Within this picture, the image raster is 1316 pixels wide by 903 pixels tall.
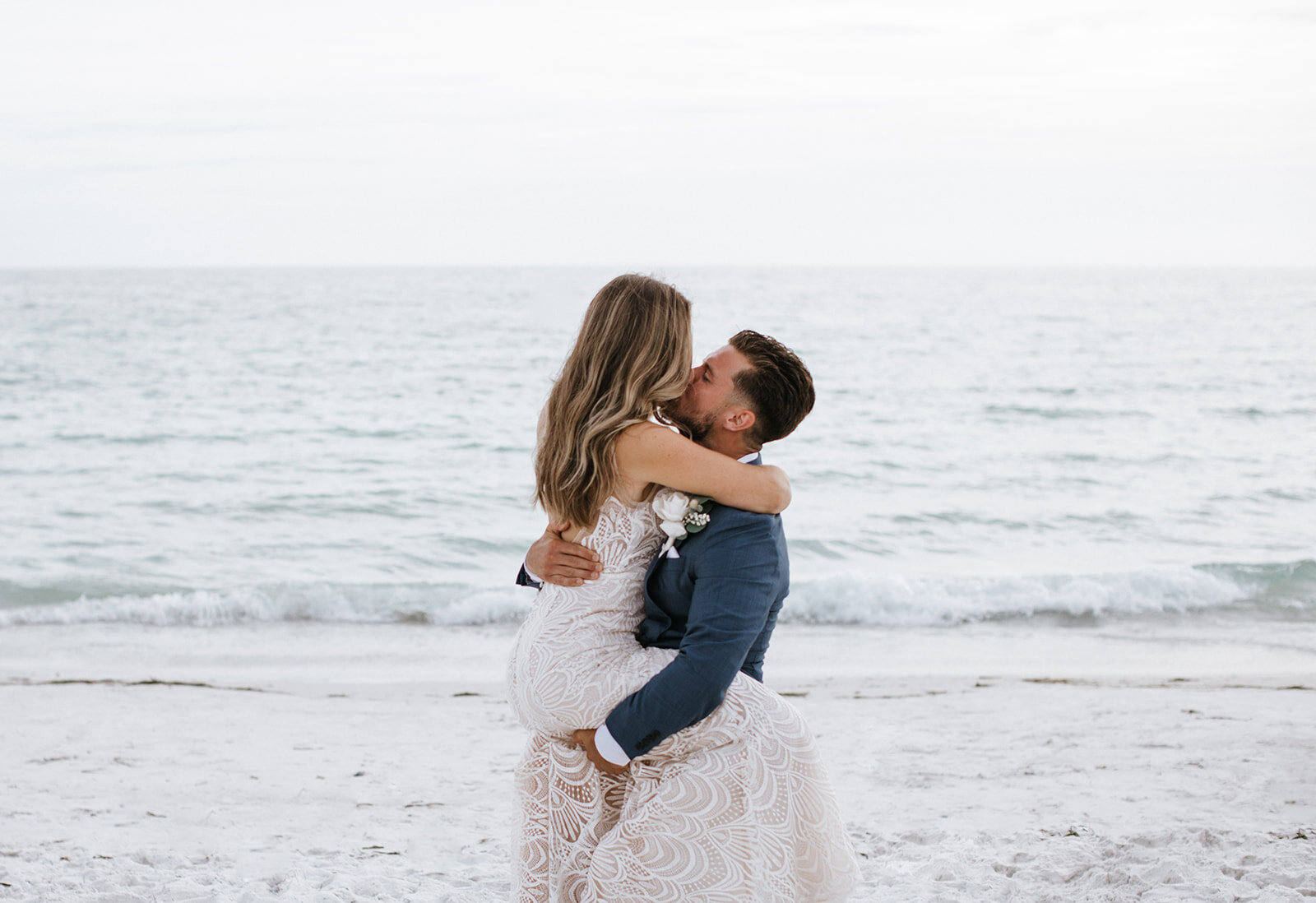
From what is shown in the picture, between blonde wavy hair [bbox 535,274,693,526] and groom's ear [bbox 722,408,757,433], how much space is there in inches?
5.1

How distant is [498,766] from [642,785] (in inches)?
111

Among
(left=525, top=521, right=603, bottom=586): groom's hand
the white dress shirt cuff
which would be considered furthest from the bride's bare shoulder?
the white dress shirt cuff

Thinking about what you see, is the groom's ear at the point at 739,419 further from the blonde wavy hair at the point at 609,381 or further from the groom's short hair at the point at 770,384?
the blonde wavy hair at the point at 609,381

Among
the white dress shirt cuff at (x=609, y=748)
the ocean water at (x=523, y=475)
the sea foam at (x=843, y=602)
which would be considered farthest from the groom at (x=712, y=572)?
the sea foam at (x=843, y=602)

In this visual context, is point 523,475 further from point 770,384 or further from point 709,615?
point 709,615

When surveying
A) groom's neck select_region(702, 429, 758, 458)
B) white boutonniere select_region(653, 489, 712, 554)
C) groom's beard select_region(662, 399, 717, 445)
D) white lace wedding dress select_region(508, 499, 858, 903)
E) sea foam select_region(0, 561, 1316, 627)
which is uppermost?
groom's beard select_region(662, 399, 717, 445)

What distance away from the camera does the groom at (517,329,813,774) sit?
2.07 metres

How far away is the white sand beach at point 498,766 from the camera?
356 centimetres

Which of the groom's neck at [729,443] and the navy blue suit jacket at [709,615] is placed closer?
the navy blue suit jacket at [709,615]

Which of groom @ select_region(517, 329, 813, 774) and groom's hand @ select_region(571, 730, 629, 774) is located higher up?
groom @ select_region(517, 329, 813, 774)

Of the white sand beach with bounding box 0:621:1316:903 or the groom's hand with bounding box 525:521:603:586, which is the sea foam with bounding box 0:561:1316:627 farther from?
the groom's hand with bounding box 525:521:603:586

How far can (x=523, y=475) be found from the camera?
14.2m

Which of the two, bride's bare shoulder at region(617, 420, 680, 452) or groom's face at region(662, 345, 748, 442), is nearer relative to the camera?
bride's bare shoulder at region(617, 420, 680, 452)

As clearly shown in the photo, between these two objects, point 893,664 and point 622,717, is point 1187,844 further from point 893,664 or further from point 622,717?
point 893,664
